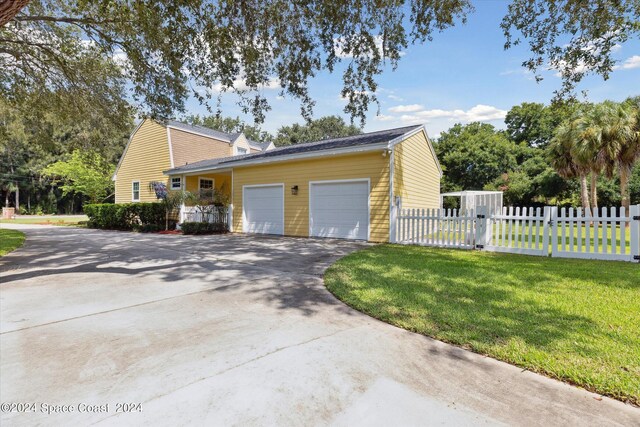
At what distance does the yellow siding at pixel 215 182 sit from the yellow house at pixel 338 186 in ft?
6.47

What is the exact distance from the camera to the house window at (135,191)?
64.7 feet

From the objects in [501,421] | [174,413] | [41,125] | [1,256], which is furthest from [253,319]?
[41,125]

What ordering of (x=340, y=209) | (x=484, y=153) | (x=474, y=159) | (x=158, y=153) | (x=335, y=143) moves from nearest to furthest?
(x=340, y=209) → (x=335, y=143) → (x=158, y=153) → (x=484, y=153) → (x=474, y=159)

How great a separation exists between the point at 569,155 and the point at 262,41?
57.3ft

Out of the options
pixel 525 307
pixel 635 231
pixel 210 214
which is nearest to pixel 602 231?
pixel 635 231

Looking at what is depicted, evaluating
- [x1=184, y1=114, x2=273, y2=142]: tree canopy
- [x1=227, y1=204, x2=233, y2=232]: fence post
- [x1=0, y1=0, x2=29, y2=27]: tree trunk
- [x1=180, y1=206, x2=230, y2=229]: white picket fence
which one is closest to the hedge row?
[x1=180, y1=206, x2=230, y2=229]: white picket fence

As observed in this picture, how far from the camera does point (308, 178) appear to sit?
38.5ft

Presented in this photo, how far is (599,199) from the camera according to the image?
22.0 meters

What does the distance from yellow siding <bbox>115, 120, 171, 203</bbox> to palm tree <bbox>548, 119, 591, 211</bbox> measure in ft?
68.1

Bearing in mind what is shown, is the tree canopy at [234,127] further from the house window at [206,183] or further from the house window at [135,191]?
the house window at [206,183]

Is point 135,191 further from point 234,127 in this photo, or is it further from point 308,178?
point 234,127

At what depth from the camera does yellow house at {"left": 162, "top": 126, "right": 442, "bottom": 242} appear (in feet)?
33.3

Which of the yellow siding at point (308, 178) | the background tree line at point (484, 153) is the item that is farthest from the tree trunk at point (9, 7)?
the yellow siding at point (308, 178)

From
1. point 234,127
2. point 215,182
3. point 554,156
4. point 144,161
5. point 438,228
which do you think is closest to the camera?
point 438,228
